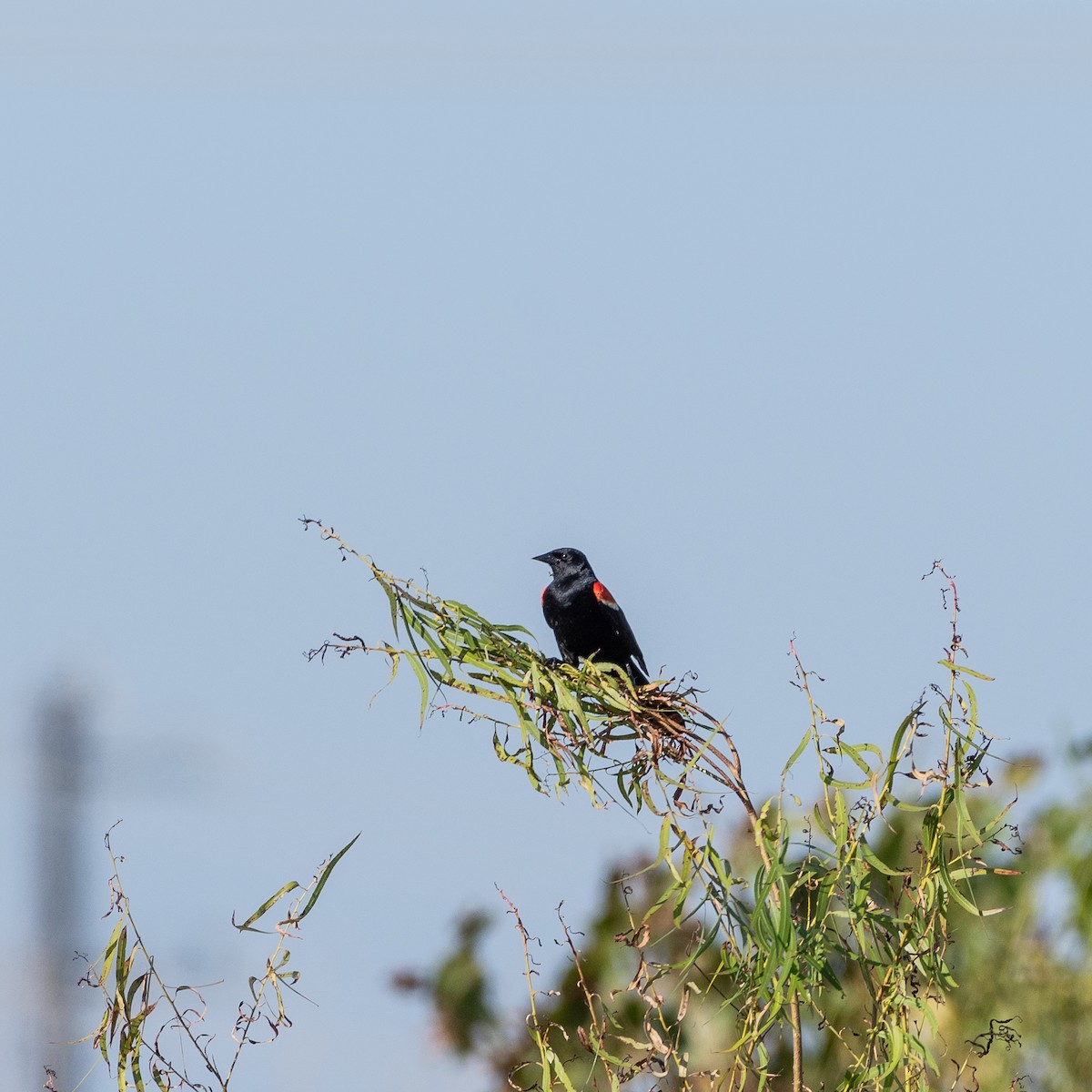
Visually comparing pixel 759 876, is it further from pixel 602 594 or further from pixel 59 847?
pixel 59 847

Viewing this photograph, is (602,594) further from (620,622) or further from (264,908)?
(264,908)

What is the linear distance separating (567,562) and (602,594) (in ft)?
0.89

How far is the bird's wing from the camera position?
18.7 ft

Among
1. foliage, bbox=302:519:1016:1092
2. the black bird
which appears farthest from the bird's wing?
foliage, bbox=302:519:1016:1092

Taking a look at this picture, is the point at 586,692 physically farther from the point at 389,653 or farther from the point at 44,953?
the point at 44,953

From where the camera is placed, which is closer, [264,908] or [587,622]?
[264,908]

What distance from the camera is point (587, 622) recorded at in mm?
5711

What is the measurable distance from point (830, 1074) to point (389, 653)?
→ 359 cm

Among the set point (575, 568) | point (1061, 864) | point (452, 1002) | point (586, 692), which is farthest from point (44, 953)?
point (586, 692)

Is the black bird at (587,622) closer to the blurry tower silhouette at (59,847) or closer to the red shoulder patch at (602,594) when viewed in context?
the red shoulder patch at (602,594)

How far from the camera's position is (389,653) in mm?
3010

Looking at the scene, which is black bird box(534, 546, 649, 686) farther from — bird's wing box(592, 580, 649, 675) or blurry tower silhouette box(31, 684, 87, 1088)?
blurry tower silhouette box(31, 684, 87, 1088)

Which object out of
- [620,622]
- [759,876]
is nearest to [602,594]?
[620,622]

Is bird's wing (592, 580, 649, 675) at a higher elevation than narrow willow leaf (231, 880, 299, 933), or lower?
higher
